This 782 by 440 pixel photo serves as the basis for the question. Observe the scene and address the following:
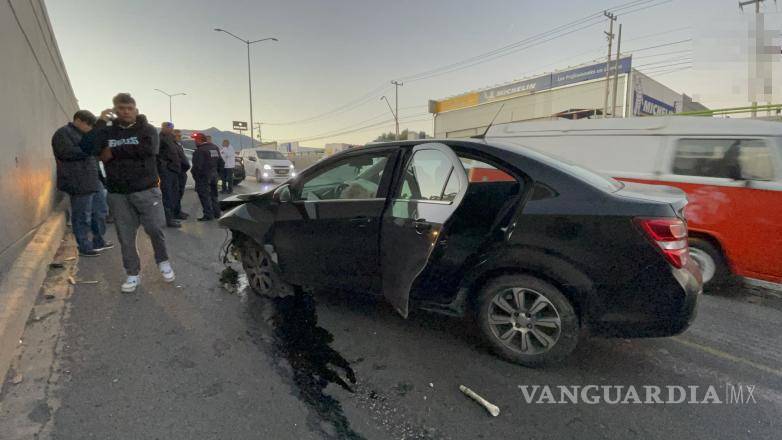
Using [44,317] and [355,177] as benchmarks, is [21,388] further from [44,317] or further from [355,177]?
[355,177]

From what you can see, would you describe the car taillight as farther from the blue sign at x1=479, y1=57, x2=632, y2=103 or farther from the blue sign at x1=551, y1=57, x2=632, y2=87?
the blue sign at x1=479, y1=57, x2=632, y2=103

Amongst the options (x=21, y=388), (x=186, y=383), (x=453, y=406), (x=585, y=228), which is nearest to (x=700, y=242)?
(x=585, y=228)

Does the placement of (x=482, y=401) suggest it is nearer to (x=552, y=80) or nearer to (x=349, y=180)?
(x=349, y=180)

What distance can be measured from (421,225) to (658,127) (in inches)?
133

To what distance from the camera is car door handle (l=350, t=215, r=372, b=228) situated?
3021 millimetres

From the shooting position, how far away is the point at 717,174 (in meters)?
4.03

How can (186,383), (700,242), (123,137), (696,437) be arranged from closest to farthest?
(696,437) → (186,383) → (123,137) → (700,242)

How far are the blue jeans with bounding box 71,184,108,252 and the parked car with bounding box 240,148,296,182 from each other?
11.7 meters

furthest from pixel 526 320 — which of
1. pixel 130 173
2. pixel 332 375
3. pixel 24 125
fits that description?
pixel 24 125

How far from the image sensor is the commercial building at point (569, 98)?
34.0 metres

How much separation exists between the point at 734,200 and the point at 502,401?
3.41 metres

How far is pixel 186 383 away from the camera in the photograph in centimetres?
243

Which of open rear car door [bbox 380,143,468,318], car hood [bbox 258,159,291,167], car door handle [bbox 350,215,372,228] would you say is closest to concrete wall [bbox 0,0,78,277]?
car door handle [bbox 350,215,372,228]

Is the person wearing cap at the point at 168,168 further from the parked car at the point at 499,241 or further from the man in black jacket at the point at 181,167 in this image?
the parked car at the point at 499,241
